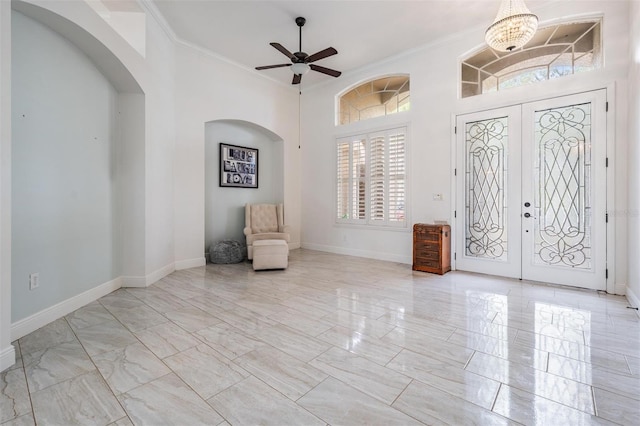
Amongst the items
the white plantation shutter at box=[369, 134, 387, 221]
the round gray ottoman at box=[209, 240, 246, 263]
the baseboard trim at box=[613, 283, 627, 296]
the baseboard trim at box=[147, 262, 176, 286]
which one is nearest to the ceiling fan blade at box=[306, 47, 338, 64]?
the white plantation shutter at box=[369, 134, 387, 221]

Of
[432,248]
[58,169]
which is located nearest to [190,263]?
[58,169]

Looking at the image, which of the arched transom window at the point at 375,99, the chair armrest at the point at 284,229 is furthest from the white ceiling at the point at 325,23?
the chair armrest at the point at 284,229

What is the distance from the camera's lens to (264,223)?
239 inches

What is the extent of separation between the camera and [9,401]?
1.65 meters

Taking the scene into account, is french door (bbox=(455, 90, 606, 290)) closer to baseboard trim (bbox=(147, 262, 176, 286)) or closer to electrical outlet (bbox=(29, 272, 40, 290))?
baseboard trim (bbox=(147, 262, 176, 286))

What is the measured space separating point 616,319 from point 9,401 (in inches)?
189

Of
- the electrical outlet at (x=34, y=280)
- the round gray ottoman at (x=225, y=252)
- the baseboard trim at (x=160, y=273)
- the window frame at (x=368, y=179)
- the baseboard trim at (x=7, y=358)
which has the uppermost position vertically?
the window frame at (x=368, y=179)

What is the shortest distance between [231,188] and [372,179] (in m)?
2.93

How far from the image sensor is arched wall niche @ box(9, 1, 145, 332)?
2.52 m

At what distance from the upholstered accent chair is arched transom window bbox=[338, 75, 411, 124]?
247cm

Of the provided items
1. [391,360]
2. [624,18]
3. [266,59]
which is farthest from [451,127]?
[391,360]

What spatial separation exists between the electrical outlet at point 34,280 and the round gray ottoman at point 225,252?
2731 mm

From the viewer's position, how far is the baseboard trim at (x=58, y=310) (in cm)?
245

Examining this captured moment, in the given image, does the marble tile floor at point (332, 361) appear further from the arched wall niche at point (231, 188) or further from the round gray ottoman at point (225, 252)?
the arched wall niche at point (231, 188)
